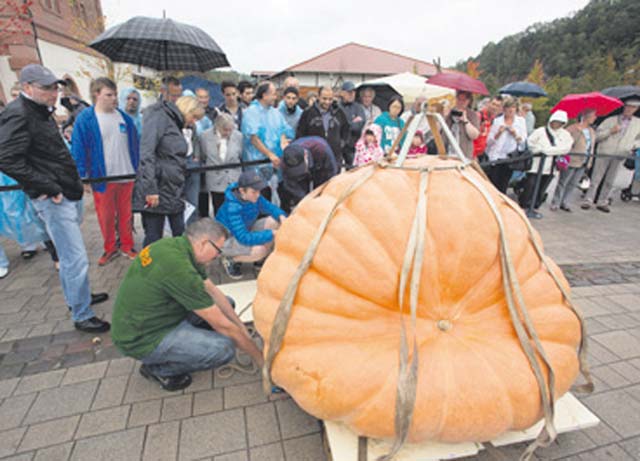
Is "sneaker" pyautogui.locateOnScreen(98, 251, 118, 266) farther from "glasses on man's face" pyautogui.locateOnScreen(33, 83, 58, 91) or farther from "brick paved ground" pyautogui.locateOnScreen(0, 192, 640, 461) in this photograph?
"glasses on man's face" pyautogui.locateOnScreen(33, 83, 58, 91)

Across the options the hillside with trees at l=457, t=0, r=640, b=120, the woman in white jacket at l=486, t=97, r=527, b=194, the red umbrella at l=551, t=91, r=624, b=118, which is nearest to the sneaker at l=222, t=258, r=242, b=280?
the woman in white jacket at l=486, t=97, r=527, b=194

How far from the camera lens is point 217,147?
4.24 meters

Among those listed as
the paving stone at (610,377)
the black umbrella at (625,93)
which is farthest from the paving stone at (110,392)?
the black umbrella at (625,93)

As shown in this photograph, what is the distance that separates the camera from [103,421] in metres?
2.09

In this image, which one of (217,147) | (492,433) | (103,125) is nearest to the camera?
(492,433)

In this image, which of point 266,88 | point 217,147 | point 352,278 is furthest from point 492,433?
point 266,88

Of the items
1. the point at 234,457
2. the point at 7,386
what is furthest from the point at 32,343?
the point at 234,457

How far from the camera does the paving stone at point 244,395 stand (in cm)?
222

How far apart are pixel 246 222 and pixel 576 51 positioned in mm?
61271

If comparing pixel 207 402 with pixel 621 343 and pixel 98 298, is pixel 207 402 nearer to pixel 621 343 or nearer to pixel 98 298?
pixel 98 298

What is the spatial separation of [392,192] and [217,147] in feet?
10.00

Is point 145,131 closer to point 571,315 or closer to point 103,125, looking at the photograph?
point 103,125

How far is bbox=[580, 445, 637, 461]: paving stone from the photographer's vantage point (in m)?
1.88

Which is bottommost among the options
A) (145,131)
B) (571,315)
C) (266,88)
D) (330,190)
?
(571,315)
